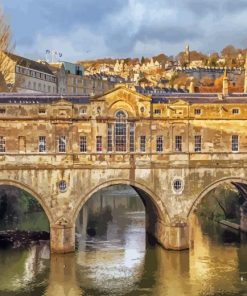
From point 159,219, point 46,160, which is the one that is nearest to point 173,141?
point 159,219

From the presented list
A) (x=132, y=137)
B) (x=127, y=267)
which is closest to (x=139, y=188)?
(x=132, y=137)

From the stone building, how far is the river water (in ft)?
113

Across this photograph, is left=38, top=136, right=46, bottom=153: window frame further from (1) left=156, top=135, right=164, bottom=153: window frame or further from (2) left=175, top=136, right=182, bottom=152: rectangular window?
(2) left=175, top=136, right=182, bottom=152: rectangular window

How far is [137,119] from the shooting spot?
47625 millimetres

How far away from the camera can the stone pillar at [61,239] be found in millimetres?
46469

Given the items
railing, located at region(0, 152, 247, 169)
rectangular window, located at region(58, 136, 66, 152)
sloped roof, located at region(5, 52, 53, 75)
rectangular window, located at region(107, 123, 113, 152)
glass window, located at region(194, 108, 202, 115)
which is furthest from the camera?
sloped roof, located at region(5, 52, 53, 75)

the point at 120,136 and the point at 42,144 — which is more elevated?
the point at 120,136

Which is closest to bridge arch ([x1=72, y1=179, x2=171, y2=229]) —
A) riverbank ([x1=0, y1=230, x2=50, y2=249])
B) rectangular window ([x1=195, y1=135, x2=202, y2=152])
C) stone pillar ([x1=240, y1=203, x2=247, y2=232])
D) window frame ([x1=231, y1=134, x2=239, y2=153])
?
rectangular window ([x1=195, y1=135, x2=202, y2=152])

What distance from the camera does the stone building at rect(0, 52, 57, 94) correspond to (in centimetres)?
8369

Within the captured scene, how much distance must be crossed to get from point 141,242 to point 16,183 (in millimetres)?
13943

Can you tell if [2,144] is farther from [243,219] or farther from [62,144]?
[243,219]

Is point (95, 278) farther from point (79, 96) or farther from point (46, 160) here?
point (79, 96)

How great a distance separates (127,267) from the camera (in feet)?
145

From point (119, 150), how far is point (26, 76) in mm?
49397
